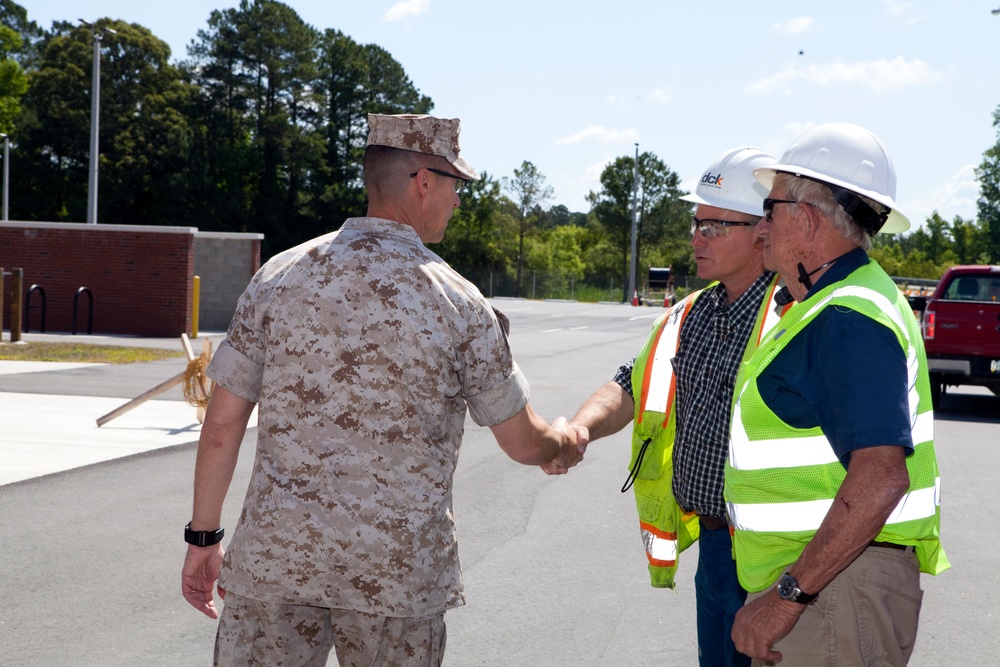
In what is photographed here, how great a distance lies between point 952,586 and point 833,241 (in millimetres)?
4385

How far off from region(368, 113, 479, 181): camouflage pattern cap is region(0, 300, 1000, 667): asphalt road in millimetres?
2721

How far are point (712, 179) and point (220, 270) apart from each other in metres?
24.8

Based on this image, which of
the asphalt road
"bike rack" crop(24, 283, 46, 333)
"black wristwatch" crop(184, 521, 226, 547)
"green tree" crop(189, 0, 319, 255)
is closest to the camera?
"black wristwatch" crop(184, 521, 226, 547)

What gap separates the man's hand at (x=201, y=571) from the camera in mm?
2961

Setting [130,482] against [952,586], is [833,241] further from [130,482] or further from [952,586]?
[130,482]

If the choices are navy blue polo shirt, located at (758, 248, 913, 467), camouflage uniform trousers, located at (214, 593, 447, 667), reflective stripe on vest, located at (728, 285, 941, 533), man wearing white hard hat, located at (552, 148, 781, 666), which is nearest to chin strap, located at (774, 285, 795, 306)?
man wearing white hard hat, located at (552, 148, 781, 666)

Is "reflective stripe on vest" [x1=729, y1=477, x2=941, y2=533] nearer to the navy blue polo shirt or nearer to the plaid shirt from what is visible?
the navy blue polo shirt

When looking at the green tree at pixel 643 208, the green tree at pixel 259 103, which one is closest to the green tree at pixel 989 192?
the green tree at pixel 643 208

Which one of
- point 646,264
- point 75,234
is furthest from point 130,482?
point 646,264

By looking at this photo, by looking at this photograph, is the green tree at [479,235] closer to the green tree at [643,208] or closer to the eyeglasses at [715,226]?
the green tree at [643,208]

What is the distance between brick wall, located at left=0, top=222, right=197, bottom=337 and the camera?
24.8 m

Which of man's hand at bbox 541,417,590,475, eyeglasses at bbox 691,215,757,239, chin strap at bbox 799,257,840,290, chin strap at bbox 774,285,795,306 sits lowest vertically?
man's hand at bbox 541,417,590,475

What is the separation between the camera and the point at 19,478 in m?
8.52

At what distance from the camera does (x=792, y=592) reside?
8.04 ft
